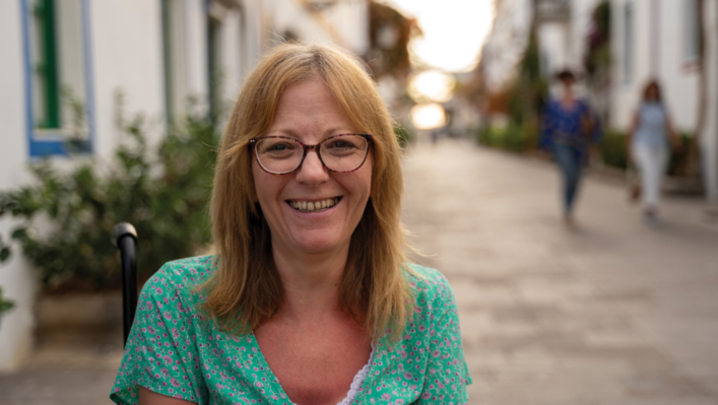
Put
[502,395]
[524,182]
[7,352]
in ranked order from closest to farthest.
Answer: [502,395] → [7,352] → [524,182]

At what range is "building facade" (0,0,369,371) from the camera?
4.12 metres

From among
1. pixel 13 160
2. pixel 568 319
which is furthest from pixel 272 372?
pixel 568 319

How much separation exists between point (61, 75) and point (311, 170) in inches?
164

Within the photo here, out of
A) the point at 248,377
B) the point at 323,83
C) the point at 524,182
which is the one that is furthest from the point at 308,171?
the point at 524,182

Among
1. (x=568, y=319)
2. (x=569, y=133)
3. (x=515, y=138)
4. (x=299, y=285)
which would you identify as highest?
(x=515, y=138)

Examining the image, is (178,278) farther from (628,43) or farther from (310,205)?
(628,43)

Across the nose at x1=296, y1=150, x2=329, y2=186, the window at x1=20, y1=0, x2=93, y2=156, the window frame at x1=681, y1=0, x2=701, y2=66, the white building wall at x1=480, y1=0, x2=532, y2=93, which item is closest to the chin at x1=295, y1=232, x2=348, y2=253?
Result: the nose at x1=296, y1=150, x2=329, y2=186

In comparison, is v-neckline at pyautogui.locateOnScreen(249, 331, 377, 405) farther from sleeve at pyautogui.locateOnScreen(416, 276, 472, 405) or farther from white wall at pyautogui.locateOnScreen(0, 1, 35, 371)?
white wall at pyautogui.locateOnScreen(0, 1, 35, 371)

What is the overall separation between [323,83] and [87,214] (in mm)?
3522

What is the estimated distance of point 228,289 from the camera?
1.80m

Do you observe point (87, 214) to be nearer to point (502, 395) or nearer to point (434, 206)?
point (502, 395)

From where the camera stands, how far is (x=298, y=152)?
1751 mm

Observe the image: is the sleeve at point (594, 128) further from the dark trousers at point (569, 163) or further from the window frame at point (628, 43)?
the window frame at point (628, 43)

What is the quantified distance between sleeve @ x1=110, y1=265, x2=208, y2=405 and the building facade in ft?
2.25
